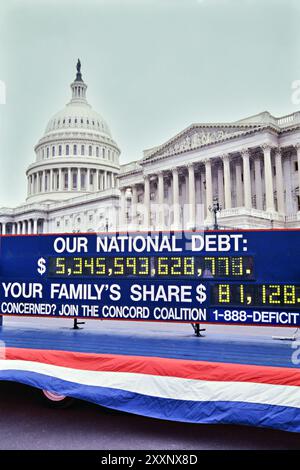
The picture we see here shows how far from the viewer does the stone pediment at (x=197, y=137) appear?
47.8 meters

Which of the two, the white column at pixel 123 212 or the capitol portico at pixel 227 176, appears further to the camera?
the white column at pixel 123 212

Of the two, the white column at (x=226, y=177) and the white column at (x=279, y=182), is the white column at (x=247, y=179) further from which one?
the white column at (x=279, y=182)

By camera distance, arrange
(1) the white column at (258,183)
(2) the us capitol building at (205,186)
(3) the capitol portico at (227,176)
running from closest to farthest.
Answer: (3) the capitol portico at (227,176) < (2) the us capitol building at (205,186) < (1) the white column at (258,183)

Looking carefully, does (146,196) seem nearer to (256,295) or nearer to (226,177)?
(226,177)

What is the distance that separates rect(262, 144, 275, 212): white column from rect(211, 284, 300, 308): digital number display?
129 feet

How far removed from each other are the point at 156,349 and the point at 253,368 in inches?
58.6

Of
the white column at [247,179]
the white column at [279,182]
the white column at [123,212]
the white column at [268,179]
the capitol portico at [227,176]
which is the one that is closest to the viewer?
the white column at [268,179]

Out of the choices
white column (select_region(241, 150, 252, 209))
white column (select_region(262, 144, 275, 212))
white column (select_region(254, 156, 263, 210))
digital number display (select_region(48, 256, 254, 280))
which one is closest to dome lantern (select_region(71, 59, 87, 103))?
white column (select_region(254, 156, 263, 210))

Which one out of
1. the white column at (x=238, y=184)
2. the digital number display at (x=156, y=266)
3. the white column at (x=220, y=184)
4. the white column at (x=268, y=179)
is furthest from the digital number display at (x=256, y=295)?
the white column at (x=220, y=184)

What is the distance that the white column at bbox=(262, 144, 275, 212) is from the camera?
4430 centimetres

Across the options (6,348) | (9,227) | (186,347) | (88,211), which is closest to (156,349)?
(186,347)

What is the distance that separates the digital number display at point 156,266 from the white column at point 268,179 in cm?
3933

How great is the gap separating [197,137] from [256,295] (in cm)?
4825

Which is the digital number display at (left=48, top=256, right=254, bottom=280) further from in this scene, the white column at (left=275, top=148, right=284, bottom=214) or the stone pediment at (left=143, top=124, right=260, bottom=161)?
the stone pediment at (left=143, top=124, right=260, bottom=161)
